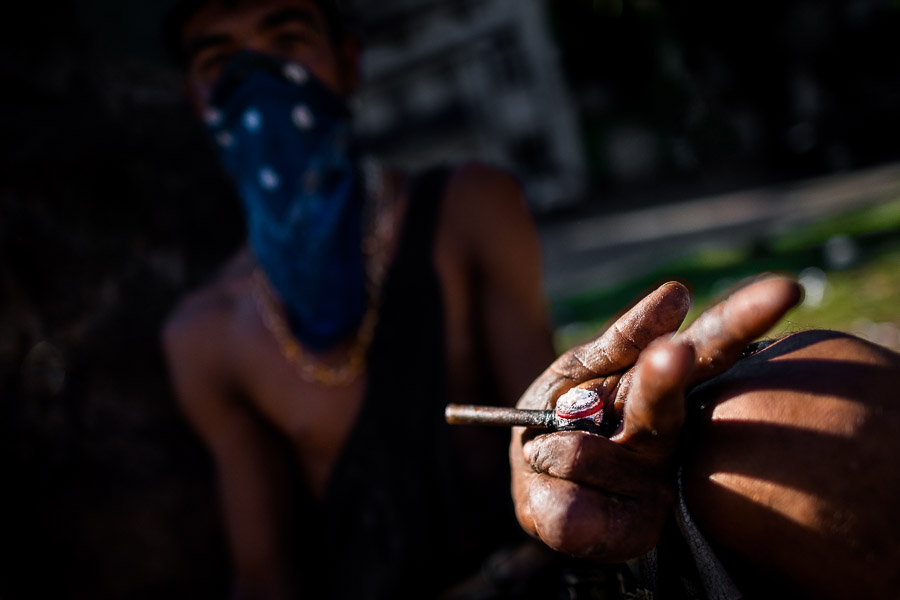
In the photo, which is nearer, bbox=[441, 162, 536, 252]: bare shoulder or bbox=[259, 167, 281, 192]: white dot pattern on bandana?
bbox=[259, 167, 281, 192]: white dot pattern on bandana

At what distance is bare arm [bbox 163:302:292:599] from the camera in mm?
2174

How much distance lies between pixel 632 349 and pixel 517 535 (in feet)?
3.49

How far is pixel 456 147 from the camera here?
22.3m

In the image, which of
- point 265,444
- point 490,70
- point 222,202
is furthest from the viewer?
point 490,70

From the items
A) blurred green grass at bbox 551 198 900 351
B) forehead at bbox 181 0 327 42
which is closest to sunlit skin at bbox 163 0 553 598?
forehead at bbox 181 0 327 42

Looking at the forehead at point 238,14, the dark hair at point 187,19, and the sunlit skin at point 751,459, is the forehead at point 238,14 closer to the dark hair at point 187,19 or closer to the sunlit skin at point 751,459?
the dark hair at point 187,19

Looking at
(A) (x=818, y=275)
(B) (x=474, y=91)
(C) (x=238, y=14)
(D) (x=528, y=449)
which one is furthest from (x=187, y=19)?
(B) (x=474, y=91)

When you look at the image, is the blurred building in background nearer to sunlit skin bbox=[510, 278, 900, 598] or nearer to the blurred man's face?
the blurred man's face

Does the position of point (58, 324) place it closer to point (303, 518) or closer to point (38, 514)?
point (38, 514)

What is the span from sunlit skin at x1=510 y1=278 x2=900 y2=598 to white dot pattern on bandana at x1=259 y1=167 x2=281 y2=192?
1.41 metres

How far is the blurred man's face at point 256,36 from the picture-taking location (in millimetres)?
1996

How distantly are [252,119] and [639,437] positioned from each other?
1663mm

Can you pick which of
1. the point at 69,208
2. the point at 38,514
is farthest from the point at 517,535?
the point at 69,208

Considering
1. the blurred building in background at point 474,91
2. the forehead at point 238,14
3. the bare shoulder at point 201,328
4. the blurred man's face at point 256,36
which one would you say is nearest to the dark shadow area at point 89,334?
the bare shoulder at point 201,328
